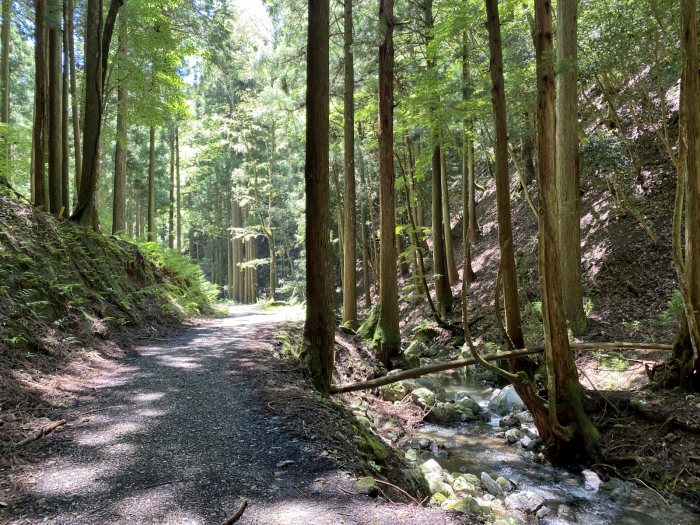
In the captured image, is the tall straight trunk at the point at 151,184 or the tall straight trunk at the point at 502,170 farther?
the tall straight trunk at the point at 151,184

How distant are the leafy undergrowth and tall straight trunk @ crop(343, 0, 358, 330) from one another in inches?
181

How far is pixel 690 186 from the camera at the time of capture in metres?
5.57

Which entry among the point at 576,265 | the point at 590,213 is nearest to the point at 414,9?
the point at 590,213

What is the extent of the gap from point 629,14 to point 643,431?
28.5ft

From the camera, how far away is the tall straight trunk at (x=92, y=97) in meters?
9.48

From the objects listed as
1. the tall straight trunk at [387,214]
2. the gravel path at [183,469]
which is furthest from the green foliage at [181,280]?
the gravel path at [183,469]

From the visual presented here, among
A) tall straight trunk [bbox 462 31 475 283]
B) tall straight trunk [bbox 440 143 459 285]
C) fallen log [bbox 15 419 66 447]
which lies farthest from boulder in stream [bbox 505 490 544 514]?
tall straight trunk [bbox 440 143 459 285]

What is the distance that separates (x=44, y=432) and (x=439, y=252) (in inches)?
477

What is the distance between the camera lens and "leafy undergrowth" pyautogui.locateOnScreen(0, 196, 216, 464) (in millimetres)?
4688

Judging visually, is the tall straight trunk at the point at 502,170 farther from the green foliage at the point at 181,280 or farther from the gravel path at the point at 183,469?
the green foliage at the point at 181,280

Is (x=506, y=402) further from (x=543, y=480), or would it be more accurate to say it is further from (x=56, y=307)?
(x=56, y=307)

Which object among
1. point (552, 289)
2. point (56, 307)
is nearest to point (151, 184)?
point (56, 307)

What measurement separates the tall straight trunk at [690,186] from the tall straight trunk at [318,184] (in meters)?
4.43

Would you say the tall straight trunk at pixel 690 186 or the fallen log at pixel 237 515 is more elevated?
the tall straight trunk at pixel 690 186
